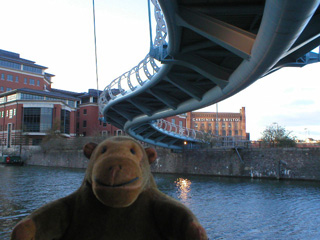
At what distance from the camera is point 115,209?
110 inches

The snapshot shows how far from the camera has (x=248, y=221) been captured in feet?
39.7

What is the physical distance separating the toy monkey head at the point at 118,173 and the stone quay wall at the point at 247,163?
84.4ft

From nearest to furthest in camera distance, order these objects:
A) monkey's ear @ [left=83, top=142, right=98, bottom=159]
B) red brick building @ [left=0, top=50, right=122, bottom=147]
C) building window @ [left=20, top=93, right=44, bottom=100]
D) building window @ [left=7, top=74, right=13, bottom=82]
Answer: monkey's ear @ [left=83, top=142, right=98, bottom=159] → red brick building @ [left=0, top=50, right=122, bottom=147] → building window @ [left=20, top=93, right=44, bottom=100] → building window @ [left=7, top=74, right=13, bottom=82]

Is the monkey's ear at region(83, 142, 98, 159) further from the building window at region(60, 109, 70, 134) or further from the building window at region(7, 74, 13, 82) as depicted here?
the building window at region(7, 74, 13, 82)

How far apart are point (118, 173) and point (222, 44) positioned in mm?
8091

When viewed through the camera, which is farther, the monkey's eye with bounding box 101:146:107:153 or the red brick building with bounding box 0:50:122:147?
the red brick building with bounding box 0:50:122:147

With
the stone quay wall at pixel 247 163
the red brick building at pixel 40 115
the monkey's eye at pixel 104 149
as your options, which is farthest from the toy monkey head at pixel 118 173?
the red brick building at pixel 40 115

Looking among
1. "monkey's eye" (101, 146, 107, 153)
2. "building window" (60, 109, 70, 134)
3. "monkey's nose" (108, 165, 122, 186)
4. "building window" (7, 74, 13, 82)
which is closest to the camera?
"monkey's nose" (108, 165, 122, 186)

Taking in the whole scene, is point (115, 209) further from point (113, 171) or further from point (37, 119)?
point (37, 119)

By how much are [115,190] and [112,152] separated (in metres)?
0.37

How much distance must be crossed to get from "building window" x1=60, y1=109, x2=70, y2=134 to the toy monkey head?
5832 cm

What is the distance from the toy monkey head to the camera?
2.46 m

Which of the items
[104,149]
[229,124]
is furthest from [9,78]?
[104,149]

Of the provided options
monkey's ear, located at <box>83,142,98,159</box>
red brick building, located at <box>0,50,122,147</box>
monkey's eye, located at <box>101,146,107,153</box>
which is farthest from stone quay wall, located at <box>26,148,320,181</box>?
monkey's eye, located at <box>101,146,107,153</box>
